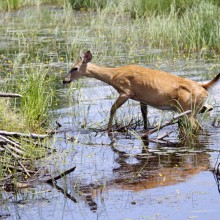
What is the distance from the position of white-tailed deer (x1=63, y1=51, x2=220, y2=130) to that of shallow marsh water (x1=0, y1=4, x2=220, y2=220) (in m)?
0.34

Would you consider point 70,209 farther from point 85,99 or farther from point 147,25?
point 147,25

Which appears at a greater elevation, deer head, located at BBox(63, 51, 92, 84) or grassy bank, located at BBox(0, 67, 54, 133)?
deer head, located at BBox(63, 51, 92, 84)

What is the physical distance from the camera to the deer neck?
45.4 ft

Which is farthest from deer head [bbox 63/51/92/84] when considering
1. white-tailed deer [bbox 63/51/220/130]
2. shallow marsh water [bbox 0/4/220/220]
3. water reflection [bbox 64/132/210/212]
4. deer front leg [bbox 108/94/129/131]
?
water reflection [bbox 64/132/210/212]

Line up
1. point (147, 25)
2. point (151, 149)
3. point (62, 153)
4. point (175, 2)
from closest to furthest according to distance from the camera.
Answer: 1. point (62, 153)
2. point (151, 149)
3. point (147, 25)
4. point (175, 2)

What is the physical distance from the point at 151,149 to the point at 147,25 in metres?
10.7

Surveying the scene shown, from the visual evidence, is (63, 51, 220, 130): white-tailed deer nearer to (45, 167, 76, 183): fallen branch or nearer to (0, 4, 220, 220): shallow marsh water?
(0, 4, 220, 220): shallow marsh water

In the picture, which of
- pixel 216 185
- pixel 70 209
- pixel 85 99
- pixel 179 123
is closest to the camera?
pixel 70 209

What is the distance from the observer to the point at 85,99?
15.4 metres

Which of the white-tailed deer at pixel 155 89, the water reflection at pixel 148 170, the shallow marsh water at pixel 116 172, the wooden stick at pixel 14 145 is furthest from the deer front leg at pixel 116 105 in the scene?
the wooden stick at pixel 14 145

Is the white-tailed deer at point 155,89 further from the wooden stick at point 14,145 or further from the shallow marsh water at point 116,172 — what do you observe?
the wooden stick at point 14,145

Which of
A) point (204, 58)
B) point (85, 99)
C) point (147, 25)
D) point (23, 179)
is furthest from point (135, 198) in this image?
point (147, 25)

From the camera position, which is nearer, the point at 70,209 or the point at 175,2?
the point at 70,209

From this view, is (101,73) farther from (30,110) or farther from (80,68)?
(30,110)
